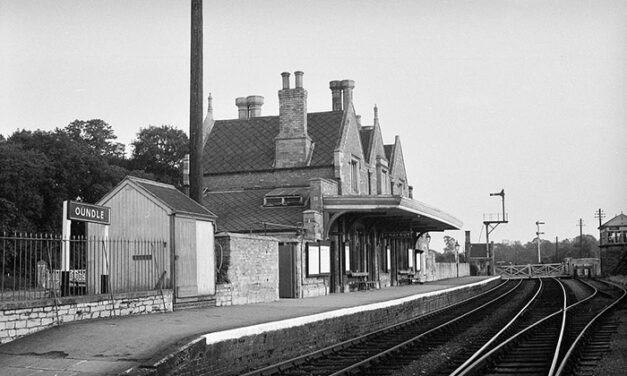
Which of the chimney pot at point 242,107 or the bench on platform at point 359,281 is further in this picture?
the chimney pot at point 242,107

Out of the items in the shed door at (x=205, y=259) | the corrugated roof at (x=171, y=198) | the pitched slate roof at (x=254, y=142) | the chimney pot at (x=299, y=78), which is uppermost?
the chimney pot at (x=299, y=78)

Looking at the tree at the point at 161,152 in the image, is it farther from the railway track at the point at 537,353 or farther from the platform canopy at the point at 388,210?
the railway track at the point at 537,353

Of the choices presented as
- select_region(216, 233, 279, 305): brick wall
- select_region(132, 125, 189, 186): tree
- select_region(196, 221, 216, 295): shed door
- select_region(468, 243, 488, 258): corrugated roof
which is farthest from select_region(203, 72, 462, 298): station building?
select_region(468, 243, 488, 258): corrugated roof

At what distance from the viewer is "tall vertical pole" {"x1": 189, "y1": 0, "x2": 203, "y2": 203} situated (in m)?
20.1

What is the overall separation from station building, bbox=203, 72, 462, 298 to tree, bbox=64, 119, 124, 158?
2615 cm

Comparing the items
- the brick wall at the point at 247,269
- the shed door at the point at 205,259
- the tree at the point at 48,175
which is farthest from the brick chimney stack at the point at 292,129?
the tree at the point at 48,175

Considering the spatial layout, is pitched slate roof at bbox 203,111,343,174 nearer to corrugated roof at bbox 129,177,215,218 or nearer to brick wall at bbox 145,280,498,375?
brick wall at bbox 145,280,498,375

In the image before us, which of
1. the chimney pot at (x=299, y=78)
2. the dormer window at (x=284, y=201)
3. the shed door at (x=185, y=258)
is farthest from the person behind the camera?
the chimney pot at (x=299, y=78)

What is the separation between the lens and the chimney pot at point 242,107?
4012 cm

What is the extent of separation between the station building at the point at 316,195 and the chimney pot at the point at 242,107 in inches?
2.1

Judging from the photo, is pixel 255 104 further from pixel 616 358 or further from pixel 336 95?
pixel 616 358

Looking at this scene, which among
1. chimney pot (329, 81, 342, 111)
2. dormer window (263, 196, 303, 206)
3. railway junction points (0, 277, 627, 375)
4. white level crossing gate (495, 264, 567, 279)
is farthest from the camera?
white level crossing gate (495, 264, 567, 279)

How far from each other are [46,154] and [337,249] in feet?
94.1

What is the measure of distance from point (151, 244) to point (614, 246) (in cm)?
4893
